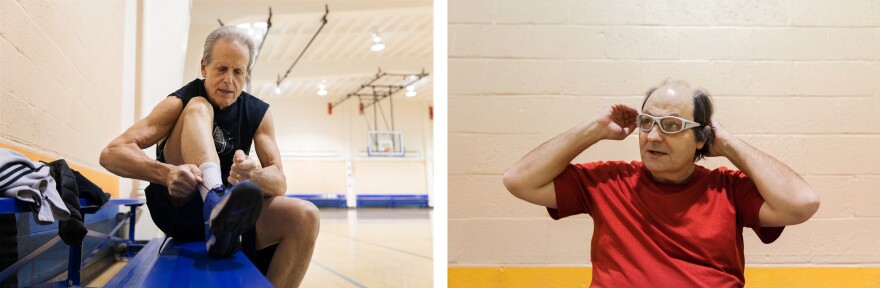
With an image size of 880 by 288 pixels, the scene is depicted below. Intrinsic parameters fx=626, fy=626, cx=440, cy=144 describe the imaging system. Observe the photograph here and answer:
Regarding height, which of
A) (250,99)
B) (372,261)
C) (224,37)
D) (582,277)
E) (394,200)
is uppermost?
(224,37)

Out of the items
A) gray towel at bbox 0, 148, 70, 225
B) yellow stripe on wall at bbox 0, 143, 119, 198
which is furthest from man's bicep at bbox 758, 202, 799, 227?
yellow stripe on wall at bbox 0, 143, 119, 198

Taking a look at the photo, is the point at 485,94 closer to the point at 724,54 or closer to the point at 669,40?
the point at 669,40

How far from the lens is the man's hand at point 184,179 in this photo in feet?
4.47

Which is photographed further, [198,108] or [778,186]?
[778,186]

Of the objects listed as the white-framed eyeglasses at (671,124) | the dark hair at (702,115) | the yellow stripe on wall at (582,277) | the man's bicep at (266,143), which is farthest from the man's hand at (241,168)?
the yellow stripe on wall at (582,277)

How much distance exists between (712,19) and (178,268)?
2470mm

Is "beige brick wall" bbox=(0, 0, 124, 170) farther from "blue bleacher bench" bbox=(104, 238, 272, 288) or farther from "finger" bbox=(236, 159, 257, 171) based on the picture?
"finger" bbox=(236, 159, 257, 171)

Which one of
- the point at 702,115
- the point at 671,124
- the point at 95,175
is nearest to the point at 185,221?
the point at 95,175

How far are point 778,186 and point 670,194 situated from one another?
272 mm

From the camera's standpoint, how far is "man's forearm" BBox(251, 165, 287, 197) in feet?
5.04

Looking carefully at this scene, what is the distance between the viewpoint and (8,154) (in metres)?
1.51

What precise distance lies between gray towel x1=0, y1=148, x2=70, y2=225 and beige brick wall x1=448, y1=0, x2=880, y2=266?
154 centimetres

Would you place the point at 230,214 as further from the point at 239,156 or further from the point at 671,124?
the point at 671,124

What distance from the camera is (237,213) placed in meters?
1.21
